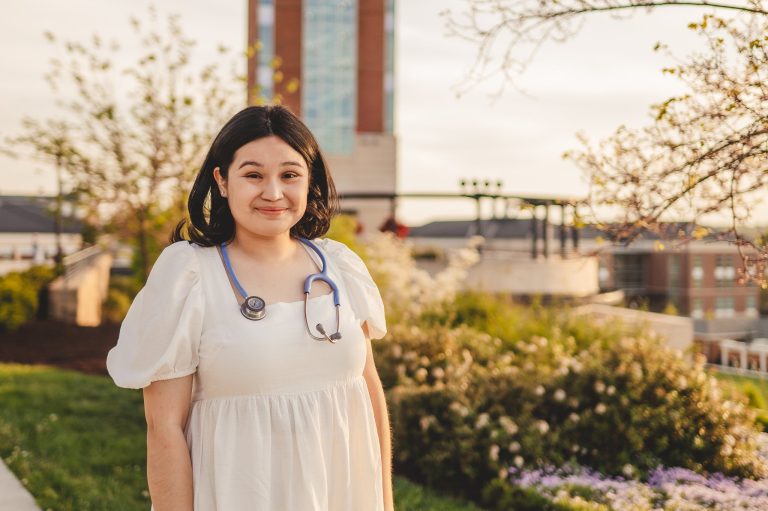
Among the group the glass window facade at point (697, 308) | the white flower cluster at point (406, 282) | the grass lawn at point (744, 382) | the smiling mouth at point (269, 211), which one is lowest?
the glass window facade at point (697, 308)

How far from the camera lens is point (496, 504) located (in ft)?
17.2

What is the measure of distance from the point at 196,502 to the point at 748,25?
2.95 m

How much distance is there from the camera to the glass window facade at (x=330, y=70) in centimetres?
3759

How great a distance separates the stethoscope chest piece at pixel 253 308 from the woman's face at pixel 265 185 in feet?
0.70

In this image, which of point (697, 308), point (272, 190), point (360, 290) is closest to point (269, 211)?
point (272, 190)

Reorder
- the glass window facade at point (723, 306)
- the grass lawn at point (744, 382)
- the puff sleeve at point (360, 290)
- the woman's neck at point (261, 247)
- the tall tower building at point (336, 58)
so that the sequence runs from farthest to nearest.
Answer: the glass window facade at point (723, 306), the tall tower building at point (336, 58), the grass lawn at point (744, 382), the puff sleeve at point (360, 290), the woman's neck at point (261, 247)

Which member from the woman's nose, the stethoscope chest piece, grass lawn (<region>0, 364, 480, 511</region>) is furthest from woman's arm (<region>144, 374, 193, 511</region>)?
grass lawn (<region>0, 364, 480, 511</region>)

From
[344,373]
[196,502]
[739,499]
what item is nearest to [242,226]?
[344,373]

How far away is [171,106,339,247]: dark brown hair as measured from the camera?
2.15 metres

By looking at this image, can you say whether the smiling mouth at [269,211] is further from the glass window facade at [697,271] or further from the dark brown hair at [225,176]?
the glass window facade at [697,271]

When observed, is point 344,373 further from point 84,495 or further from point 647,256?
point 647,256

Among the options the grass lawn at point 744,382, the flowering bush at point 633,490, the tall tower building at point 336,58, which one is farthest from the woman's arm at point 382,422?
the tall tower building at point 336,58

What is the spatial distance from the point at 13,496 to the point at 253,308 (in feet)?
12.1

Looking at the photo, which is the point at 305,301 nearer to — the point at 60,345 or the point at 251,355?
the point at 251,355
